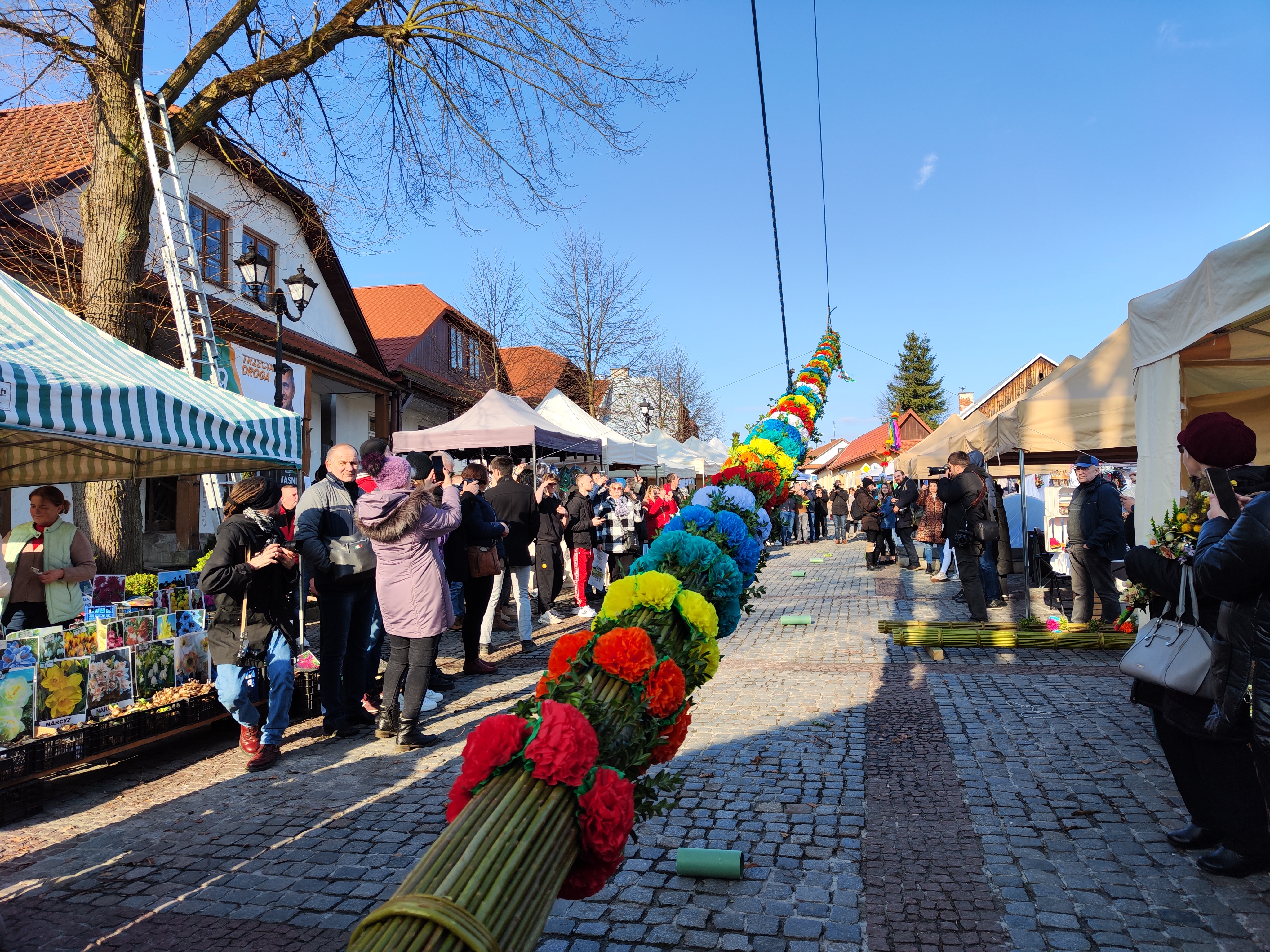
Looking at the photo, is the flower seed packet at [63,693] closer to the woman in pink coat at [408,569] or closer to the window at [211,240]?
the woman in pink coat at [408,569]

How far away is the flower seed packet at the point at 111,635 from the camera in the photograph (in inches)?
183

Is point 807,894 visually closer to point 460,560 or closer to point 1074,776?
point 1074,776

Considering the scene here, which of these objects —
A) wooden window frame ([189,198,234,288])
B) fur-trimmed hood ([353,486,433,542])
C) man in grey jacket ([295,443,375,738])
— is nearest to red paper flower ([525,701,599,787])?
fur-trimmed hood ([353,486,433,542])

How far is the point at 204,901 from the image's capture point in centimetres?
313

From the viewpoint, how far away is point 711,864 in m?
3.18

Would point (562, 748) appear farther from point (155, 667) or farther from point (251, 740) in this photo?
point (155, 667)

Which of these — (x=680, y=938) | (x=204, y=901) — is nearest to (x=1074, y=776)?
(x=680, y=938)

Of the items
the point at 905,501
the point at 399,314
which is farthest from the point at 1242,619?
the point at 399,314

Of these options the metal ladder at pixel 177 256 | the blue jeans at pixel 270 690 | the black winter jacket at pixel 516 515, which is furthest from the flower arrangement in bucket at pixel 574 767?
the metal ladder at pixel 177 256

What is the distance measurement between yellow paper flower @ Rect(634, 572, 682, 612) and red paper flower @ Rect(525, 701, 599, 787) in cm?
93

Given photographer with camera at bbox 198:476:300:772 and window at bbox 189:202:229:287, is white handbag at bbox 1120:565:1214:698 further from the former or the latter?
window at bbox 189:202:229:287

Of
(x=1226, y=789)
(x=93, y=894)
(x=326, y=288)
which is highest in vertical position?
(x=326, y=288)

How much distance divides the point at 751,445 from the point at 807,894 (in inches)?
141

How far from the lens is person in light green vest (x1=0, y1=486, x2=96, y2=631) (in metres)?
5.22
